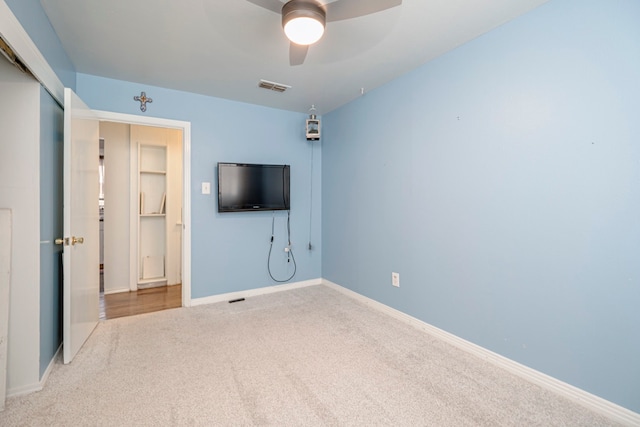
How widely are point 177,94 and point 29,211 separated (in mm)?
1922

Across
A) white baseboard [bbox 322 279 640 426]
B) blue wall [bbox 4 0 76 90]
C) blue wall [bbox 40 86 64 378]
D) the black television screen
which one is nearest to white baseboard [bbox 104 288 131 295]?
blue wall [bbox 40 86 64 378]

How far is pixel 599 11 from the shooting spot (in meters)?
1.61

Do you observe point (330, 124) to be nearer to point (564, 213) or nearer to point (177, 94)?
point (177, 94)

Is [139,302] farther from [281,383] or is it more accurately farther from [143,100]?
[281,383]

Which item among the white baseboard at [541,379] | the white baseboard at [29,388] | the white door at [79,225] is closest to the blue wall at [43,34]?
the white door at [79,225]

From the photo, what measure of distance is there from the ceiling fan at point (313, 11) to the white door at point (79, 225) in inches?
64.9

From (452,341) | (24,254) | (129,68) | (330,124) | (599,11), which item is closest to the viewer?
(599,11)

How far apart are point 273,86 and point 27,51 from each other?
189 centimetres

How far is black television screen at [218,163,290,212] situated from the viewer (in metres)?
3.35

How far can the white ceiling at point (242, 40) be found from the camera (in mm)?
1849

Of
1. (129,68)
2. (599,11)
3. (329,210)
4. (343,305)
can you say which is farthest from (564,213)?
(129,68)

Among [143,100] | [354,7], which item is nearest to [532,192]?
[354,7]

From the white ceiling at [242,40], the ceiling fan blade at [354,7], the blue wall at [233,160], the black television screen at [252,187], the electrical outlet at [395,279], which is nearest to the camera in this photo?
the ceiling fan blade at [354,7]

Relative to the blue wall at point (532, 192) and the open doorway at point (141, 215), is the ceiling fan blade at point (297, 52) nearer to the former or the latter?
the blue wall at point (532, 192)
